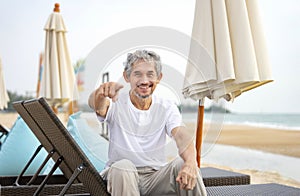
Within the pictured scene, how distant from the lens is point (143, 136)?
6.41 ft

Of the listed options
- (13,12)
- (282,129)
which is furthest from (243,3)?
(282,129)

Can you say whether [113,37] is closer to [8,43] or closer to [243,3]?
[243,3]

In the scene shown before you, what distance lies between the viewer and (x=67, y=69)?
5.75 meters

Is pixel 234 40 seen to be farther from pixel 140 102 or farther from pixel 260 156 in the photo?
pixel 260 156

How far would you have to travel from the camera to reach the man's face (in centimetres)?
190

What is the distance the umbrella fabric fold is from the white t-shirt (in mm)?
993

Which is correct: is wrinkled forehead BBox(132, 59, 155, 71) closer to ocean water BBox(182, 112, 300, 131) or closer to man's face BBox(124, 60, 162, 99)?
man's face BBox(124, 60, 162, 99)

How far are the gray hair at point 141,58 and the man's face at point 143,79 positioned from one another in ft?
0.05

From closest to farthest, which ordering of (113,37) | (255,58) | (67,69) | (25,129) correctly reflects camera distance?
(113,37) → (255,58) → (25,129) → (67,69)

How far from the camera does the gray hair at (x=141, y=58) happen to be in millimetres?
1920

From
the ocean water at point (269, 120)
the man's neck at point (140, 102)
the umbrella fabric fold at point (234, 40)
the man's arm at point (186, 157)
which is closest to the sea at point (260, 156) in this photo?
the ocean water at point (269, 120)

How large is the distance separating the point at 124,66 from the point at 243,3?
4.71 ft

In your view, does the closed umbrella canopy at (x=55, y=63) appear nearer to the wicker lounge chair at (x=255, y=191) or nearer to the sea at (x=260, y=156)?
the wicker lounge chair at (x=255, y=191)

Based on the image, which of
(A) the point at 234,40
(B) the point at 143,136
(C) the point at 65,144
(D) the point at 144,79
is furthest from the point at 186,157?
(A) the point at 234,40
